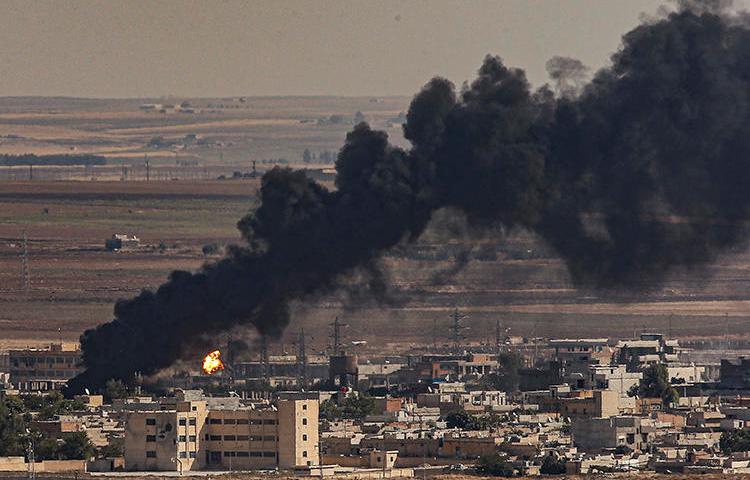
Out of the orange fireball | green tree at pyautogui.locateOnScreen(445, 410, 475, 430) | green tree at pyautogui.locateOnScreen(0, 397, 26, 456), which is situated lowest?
green tree at pyautogui.locateOnScreen(445, 410, 475, 430)

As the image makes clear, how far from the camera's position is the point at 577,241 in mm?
160250

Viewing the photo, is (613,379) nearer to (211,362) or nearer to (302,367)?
(302,367)

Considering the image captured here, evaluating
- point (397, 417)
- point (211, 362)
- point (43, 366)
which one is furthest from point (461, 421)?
point (43, 366)

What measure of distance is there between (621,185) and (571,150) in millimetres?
3745

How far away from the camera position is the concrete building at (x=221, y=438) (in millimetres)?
122750

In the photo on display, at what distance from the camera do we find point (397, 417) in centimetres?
14575

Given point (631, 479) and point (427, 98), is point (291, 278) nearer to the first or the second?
point (427, 98)

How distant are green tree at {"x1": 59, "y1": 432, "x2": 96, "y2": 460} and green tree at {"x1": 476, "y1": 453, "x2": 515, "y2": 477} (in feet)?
50.0

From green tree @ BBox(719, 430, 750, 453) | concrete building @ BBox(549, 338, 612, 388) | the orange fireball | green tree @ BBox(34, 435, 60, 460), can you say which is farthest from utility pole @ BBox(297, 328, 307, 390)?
green tree @ BBox(34, 435, 60, 460)

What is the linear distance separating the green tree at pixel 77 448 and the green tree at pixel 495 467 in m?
15.2

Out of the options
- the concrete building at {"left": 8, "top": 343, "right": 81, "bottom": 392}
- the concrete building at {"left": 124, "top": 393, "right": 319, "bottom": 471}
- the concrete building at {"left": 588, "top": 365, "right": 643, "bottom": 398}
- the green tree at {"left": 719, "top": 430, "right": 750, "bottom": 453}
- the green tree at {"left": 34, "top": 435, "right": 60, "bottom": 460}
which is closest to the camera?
the concrete building at {"left": 124, "top": 393, "right": 319, "bottom": 471}

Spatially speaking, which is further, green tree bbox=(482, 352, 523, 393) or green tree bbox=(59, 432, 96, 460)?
green tree bbox=(482, 352, 523, 393)

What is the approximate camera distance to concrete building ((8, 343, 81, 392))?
18188 centimetres

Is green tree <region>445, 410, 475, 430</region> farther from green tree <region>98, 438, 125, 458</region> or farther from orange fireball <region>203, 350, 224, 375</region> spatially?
green tree <region>98, 438, 125, 458</region>
